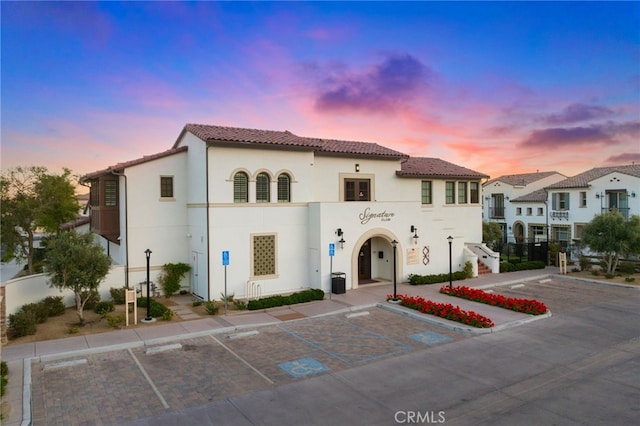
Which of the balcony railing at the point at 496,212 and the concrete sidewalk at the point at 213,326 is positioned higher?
the balcony railing at the point at 496,212

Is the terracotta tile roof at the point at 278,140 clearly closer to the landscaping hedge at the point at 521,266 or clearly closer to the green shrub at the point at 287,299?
the green shrub at the point at 287,299

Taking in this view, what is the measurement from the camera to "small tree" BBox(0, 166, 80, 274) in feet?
73.3

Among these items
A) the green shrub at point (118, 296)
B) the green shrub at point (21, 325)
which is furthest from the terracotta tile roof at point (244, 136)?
the green shrub at point (21, 325)

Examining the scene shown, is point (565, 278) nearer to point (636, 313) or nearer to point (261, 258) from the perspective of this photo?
point (636, 313)

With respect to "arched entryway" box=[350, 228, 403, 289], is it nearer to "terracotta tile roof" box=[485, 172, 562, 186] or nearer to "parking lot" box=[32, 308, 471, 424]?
"parking lot" box=[32, 308, 471, 424]

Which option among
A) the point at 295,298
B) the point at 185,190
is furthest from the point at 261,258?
the point at 185,190

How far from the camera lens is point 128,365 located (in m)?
12.0

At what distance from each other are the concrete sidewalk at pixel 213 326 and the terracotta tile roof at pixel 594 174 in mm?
23303

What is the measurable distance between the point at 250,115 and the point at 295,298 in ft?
38.4

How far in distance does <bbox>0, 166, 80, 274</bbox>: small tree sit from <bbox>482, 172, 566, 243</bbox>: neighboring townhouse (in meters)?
42.0

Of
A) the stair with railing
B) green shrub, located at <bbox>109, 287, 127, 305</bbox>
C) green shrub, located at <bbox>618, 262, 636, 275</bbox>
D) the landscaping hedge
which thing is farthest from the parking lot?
green shrub, located at <bbox>618, 262, 636, 275</bbox>

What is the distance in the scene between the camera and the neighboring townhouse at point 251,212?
19.5 metres

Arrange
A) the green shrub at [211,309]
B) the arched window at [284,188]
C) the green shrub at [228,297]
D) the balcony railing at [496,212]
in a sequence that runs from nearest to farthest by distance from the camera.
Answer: the green shrub at [211,309], the green shrub at [228,297], the arched window at [284,188], the balcony railing at [496,212]
